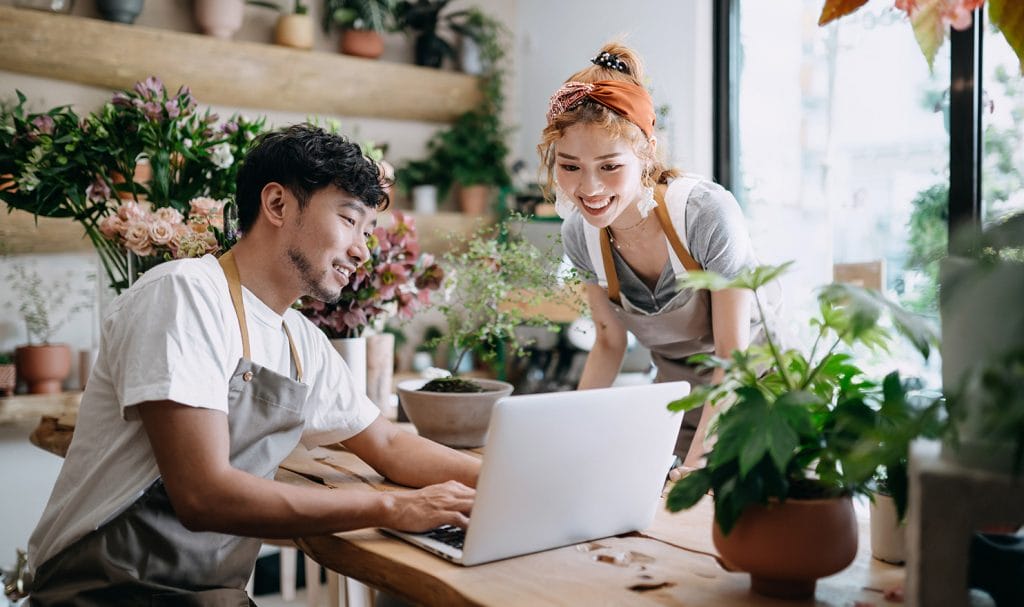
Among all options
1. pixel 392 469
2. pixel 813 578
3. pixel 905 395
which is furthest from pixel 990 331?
pixel 392 469

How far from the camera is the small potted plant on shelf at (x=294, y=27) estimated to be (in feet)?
14.4

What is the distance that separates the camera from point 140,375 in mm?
1357

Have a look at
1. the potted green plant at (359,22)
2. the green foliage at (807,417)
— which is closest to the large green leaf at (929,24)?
the green foliage at (807,417)

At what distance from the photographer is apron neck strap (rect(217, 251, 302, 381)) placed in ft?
5.00

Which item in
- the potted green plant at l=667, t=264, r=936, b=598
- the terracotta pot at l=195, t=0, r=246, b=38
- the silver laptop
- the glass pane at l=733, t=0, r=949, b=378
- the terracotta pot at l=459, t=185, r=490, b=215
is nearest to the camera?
the potted green plant at l=667, t=264, r=936, b=598

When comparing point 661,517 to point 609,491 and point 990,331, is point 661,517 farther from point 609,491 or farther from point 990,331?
point 990,331

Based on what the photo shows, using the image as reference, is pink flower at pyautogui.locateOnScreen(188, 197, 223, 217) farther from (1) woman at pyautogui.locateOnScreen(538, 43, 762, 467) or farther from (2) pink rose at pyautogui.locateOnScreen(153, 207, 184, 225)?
(1) woman at pyautogui.locateOnScreen(538, 43, 762, 467)

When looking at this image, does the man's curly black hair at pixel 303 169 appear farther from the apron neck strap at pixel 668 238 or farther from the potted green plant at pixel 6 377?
the potted green plant at pixel 6 377

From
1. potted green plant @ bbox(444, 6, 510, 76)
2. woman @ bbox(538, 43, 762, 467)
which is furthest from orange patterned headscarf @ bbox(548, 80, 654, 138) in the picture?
potted green plant @ bbox(444, 6, 510, 76)

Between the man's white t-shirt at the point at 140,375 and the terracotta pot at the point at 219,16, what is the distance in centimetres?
293

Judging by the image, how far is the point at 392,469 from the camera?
1.67 metres

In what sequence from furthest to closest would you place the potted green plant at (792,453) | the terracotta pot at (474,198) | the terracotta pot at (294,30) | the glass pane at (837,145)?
1. the terracotta pot at (474,198)
2. the terracotta pot at (294,30)
3. the glass pane at (837,145)
4. the potted green plant at (792,453)

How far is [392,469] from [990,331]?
3.48 ft

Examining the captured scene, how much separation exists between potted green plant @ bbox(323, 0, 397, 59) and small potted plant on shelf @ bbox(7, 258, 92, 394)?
69.3 inches
